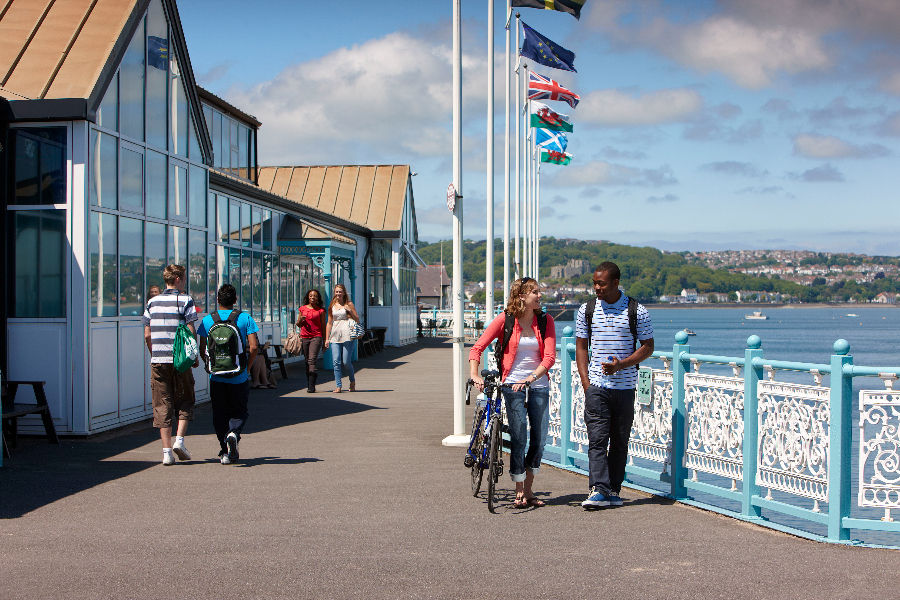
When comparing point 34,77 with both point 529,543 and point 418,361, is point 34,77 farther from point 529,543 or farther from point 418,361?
point 418,361

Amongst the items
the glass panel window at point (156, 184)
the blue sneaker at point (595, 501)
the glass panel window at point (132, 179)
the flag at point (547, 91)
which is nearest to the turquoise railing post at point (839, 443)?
the blue sneaker at point (595, 501)

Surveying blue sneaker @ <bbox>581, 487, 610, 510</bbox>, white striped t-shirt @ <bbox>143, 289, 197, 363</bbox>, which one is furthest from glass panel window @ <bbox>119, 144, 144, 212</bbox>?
blue sneaker @ <bbox>581, 487, 610, 510</bbox>

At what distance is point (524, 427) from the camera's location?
831 cm

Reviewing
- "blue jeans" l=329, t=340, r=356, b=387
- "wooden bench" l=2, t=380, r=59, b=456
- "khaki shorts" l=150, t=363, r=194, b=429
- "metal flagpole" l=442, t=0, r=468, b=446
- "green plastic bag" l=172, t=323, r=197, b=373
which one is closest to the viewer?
"green plastic bag" l=172, t=323, r=197, b=373

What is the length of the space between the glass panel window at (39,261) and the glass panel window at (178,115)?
3.30 m

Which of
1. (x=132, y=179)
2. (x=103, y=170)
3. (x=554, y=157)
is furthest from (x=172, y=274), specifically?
(x=554, y=157)

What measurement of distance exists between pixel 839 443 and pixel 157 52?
1136cm

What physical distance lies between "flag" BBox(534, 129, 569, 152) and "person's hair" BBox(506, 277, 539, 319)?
21192 millimetres

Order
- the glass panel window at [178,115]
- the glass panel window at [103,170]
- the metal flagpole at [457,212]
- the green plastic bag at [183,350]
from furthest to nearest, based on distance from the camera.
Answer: the glass panel window at [178,115]
the glass panel window at [103,170]
the metal flagpole at [457,212]
the green plastic bag at [183,350]

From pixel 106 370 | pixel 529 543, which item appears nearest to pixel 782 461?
pixel 529 543

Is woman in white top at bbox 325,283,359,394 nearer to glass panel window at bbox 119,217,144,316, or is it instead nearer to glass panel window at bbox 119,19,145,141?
glass panel window at bbox 119,217,144,316

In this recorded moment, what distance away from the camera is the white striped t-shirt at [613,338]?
8.20 metres

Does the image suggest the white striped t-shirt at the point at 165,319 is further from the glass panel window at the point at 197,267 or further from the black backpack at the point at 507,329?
the glass panel window at the point at 197,267

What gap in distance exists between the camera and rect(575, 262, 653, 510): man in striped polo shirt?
8.17m
